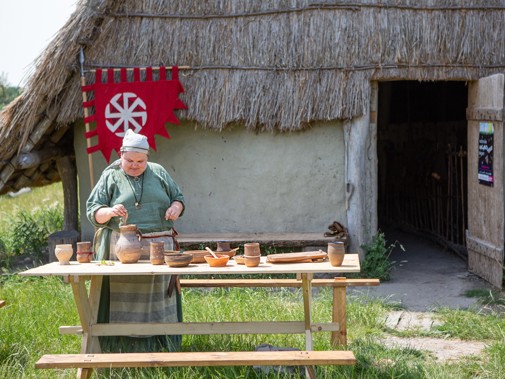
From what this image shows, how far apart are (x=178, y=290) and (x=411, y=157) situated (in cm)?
708

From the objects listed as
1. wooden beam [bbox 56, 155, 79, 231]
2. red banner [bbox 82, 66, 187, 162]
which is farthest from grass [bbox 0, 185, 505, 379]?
wooden beam [bbox 56, 155, 79, 231]

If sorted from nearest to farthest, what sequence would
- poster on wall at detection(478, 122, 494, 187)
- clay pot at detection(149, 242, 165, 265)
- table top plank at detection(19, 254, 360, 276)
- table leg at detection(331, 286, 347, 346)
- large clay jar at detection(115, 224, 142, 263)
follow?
table top plank at detection(19, 254, 360, 276), clay pot at detection(149, 242, 165, 265), large clay jar at detection(115, 224, 142, 263), table leg at detection(331, 286, 347, 346), poster on wall at detection(478, 122, 494, 187)

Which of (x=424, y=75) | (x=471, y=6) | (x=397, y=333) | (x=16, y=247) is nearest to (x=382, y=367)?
(x=397, y=333)

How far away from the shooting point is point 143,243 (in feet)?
16.6

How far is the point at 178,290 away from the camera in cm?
538

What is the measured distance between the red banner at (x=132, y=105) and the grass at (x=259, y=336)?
1727mm

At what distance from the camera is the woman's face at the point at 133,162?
198 inches

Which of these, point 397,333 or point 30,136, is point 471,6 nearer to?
point 397,333

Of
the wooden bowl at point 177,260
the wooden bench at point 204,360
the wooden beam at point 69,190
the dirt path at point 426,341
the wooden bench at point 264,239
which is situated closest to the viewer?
the wooden bench at point 204,360

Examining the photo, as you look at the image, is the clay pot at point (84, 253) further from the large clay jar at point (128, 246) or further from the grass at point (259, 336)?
the grass at point (259, 336)

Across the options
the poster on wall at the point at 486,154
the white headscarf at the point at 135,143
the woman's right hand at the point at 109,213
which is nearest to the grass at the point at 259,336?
the woman's right hand at the point at 109,213

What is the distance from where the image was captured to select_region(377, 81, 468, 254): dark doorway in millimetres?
10445

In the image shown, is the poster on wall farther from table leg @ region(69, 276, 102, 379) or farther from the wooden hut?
table leg @ region(69, 276, 102, 379)

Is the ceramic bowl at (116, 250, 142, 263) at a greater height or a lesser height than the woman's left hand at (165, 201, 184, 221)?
lesser
